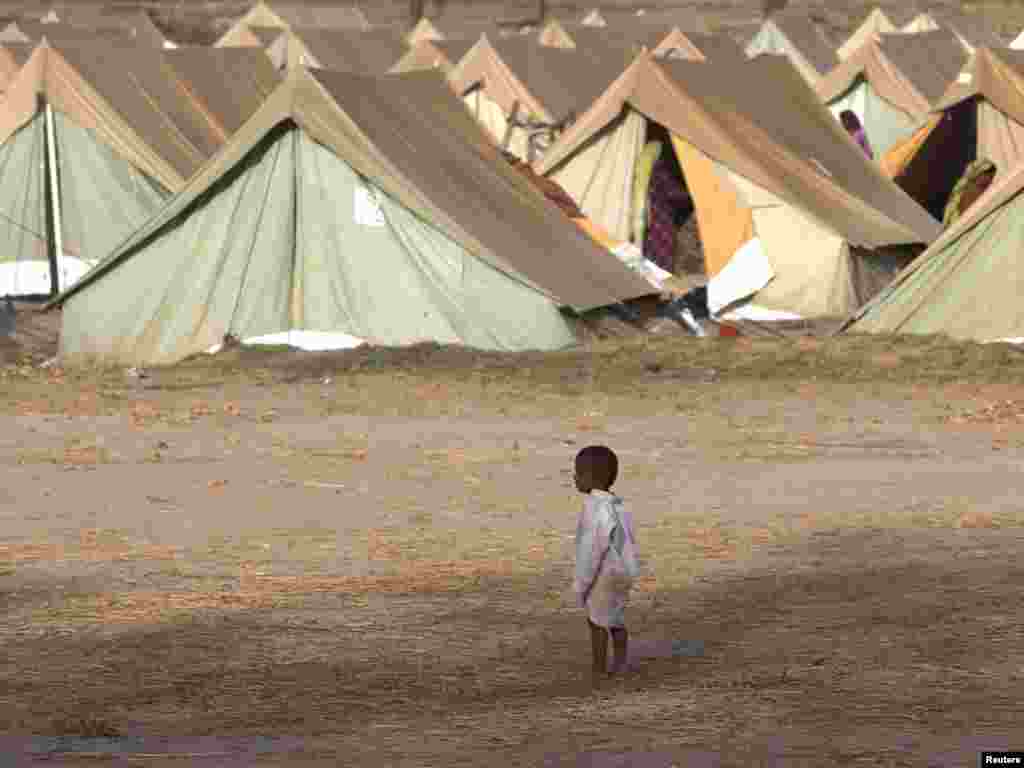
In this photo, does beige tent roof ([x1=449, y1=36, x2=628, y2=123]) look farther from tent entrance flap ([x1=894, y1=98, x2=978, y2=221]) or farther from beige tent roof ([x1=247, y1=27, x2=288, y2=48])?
beige tent roof ([x1=247, y1=27, x2=288, y2=48])

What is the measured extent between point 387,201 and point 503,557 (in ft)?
29.2

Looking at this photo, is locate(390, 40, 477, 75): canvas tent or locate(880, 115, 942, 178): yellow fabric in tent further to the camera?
locate(390, 40, 477, 75): canvas tent

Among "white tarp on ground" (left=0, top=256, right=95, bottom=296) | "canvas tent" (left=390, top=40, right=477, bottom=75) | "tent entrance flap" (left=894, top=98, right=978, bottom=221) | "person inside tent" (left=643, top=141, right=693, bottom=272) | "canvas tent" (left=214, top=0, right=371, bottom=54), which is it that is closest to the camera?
"white tarp on ground" (left=0, top=256, right=95, bottom=296)

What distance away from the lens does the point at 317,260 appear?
758 inches

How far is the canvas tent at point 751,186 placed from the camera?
76.8 feet

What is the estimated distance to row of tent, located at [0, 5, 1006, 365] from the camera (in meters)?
19.1

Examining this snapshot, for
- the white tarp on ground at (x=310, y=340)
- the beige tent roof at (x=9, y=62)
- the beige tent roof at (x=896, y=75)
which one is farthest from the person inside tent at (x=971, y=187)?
the beige tent roof at (x=896, y=75)

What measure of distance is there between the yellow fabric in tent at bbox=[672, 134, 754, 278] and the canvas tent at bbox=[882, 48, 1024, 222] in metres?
4.51

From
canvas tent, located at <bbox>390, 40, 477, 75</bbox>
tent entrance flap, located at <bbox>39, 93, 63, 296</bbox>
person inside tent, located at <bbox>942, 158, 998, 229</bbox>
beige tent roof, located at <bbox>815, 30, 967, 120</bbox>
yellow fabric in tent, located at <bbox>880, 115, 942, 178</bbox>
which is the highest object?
canvas tent, located at <bbox>390, 40, 477, 75</bbox>

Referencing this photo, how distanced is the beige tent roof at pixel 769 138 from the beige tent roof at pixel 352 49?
53.5ft

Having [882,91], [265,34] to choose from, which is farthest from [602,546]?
[265,34]

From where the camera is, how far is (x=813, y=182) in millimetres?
24328

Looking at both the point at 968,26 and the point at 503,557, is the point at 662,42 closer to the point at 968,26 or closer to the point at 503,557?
the point at 968,26

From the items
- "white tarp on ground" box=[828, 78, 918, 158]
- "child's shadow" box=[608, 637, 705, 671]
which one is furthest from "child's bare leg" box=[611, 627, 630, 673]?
"white tarp on ground" box=[828, 78, 918, 158]
